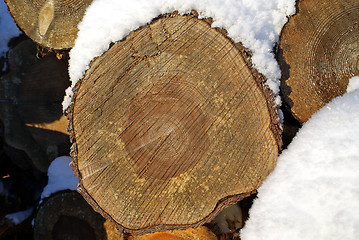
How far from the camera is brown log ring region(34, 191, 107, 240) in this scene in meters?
1.85

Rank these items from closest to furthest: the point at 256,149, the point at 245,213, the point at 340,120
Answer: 1. the point at 256,149
2. the point at 340,120
3. the point at 245,213

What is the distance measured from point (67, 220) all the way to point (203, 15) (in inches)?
68.8

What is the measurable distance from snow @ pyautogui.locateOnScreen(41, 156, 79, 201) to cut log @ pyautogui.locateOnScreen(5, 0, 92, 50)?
0.98 metres

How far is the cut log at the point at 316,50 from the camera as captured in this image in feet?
4.41

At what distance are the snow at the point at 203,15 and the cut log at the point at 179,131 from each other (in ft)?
0.24

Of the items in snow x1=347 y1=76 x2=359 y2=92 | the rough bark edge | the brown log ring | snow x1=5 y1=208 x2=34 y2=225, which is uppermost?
snow x1=347 y1=76 x2=359 y2=92

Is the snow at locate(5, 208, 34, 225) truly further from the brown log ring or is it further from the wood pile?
the wood pile

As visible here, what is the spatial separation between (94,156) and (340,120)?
129 centimetres

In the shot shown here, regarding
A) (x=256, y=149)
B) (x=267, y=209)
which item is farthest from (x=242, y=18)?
(x=267, y=209)

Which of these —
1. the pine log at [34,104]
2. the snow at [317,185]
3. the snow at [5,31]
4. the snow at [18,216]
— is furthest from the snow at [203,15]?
the snow at [18,216]

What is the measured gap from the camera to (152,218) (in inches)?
48.0

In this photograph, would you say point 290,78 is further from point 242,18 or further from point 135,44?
point 135,44

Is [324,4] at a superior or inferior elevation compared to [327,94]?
superior

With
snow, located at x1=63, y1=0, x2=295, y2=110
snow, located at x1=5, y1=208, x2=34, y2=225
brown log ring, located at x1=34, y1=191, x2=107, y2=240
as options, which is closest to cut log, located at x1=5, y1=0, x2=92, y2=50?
snow, located at x1=63, y1=0, x2=295, y2=110
